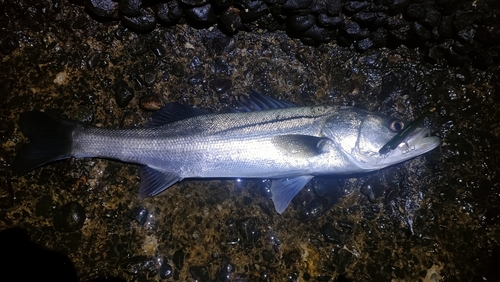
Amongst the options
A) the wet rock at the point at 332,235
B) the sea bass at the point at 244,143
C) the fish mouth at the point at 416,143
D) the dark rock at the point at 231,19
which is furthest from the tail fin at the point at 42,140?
the fish mouth at the point at 416,143

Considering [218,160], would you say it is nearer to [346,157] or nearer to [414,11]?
[346,157]

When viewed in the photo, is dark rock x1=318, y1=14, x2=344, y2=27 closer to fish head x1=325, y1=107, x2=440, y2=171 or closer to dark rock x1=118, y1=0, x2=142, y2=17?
fish head x1=325, y1=107, x2=440, y2=171

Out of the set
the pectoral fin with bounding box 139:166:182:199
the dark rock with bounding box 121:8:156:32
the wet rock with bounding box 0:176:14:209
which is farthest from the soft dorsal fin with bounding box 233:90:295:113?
the wet rock with bounding box 0:176:14:209

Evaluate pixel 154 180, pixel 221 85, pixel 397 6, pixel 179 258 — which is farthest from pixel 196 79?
pixel 397 6

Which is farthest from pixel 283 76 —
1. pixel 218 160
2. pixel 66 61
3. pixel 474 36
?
pixel 66 61

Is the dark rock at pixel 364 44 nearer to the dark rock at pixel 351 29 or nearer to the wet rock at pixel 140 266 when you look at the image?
the dark rock at pixel 351 29

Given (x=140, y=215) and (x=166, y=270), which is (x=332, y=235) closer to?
(x=166, y=270)
